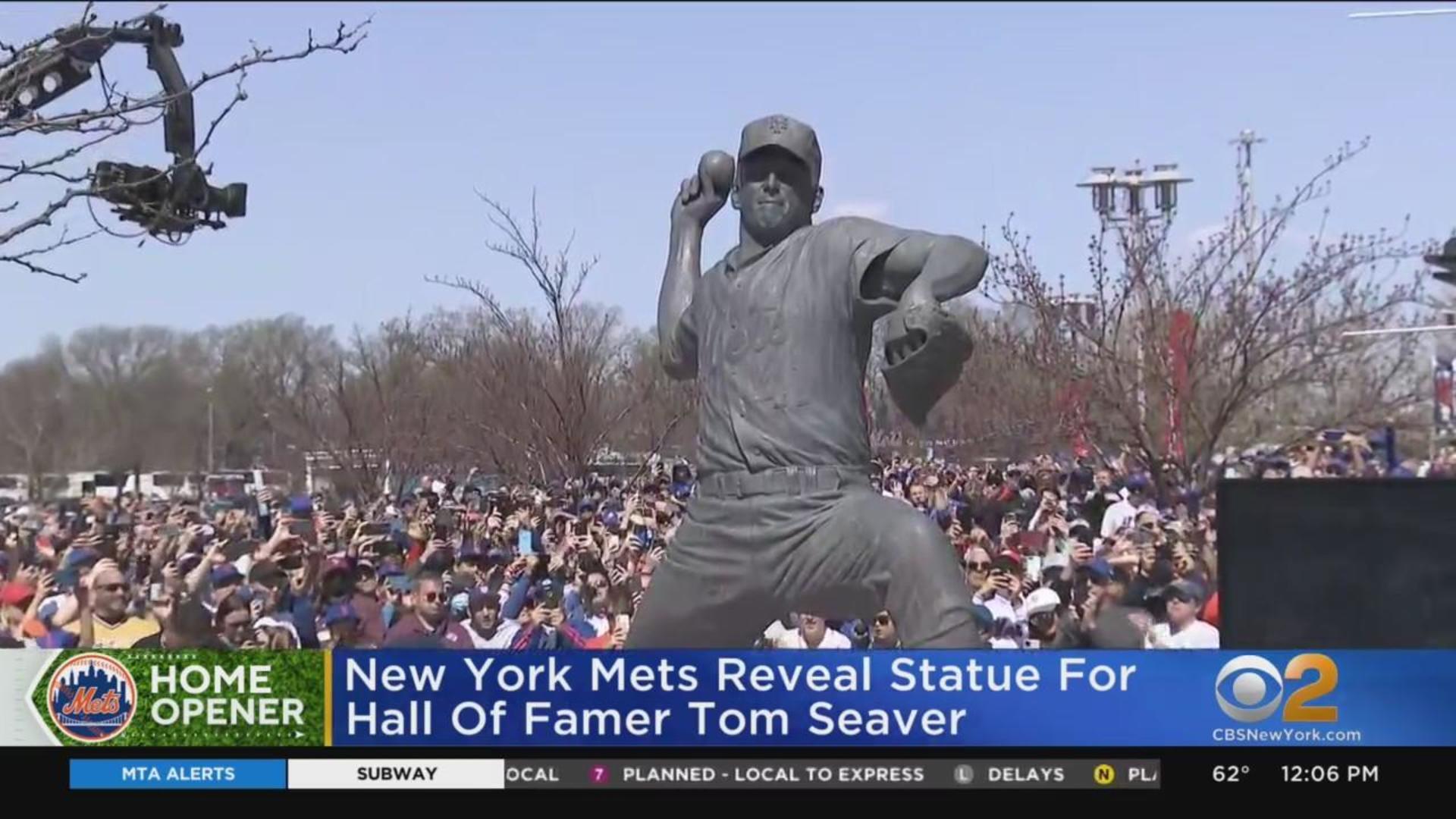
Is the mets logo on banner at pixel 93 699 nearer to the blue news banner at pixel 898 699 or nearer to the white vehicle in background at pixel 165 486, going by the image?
the blue news banner at pixel 898 699

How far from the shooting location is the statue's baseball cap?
5.13m

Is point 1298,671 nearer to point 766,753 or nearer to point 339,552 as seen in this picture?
point 766,753

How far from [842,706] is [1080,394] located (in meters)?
6.36

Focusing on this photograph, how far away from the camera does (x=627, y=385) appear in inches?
378

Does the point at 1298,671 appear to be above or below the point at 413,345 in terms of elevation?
below

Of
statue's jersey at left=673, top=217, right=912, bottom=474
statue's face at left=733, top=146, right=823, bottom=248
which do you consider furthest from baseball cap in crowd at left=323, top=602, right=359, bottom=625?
statue's face at left=733, top=146, right=823, bottom=248

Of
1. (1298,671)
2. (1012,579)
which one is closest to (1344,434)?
(1012,579)

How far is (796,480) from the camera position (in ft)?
16.6

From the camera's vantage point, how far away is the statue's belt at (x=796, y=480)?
199 inches

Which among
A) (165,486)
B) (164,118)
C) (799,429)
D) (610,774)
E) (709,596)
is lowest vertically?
(610,774)

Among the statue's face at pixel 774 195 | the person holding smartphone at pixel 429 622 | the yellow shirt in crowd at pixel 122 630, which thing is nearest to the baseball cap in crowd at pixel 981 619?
the statue's face at pixel 774 195

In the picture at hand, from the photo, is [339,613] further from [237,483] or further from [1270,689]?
[237,483]

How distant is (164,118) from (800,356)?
2708mm

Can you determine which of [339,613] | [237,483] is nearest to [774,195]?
[339,613]
